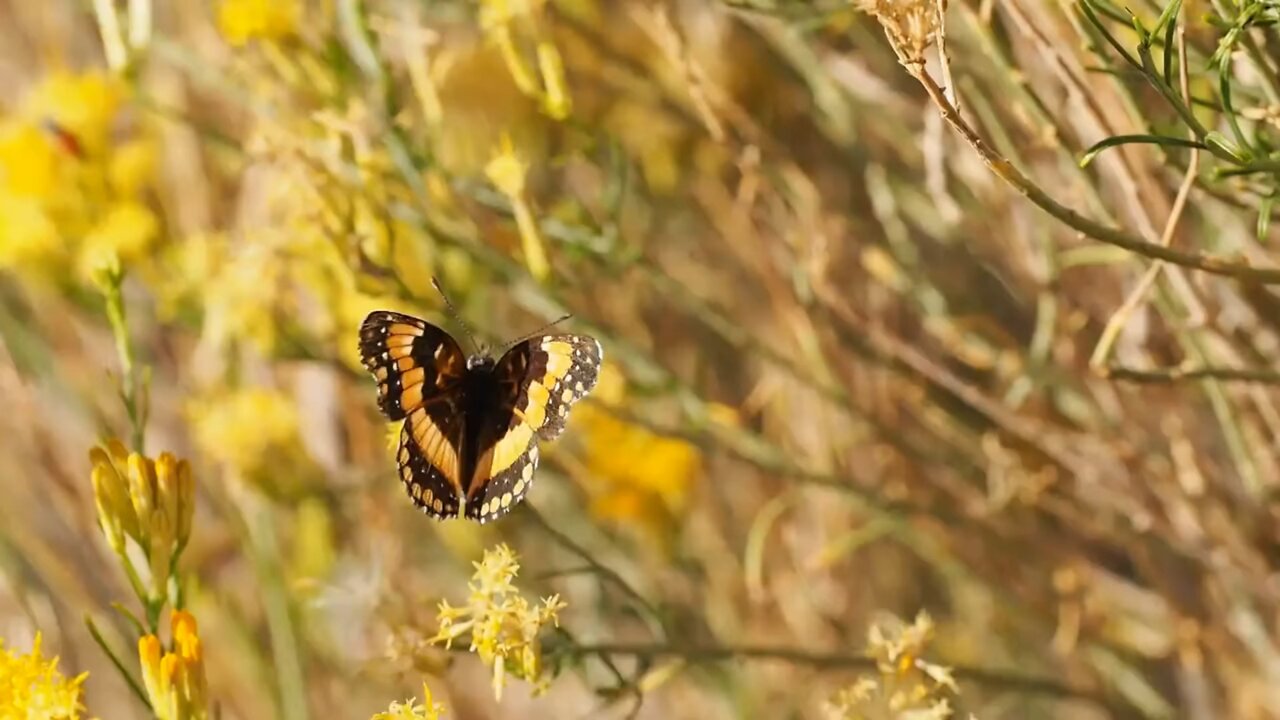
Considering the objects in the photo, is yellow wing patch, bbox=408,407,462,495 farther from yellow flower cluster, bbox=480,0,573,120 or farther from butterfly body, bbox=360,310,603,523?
yellow flower cluster, bbox=480,0,573,120

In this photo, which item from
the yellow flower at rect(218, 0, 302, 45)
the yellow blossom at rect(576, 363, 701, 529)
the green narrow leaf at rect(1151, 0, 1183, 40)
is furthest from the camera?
the yellow blossom at rect(576, 363, 701, 529)

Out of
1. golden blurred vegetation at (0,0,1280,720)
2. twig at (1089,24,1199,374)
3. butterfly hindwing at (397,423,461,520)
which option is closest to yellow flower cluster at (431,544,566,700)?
golden blurred vegetation at (0,0,1280,720)

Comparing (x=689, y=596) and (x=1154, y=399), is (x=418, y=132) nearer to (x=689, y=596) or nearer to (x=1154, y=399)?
(x=689, y=596)

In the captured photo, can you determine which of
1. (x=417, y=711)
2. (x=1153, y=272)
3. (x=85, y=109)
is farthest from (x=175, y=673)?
(x=85, y=109)

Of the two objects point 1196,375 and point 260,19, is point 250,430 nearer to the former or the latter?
point 260,19

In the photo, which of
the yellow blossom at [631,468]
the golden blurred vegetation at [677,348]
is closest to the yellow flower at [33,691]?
the golden blurred vegetation at [677,348]

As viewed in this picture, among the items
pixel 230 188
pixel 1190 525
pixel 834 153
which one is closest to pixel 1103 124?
pixel 1190 525
